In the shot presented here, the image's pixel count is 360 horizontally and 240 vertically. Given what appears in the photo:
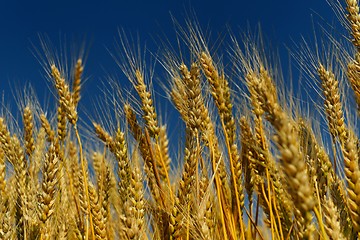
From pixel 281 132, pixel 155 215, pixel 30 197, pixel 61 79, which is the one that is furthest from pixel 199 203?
pixel 61 79

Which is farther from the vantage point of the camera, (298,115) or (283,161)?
(298,115)

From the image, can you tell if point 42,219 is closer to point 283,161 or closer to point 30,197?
point 30,197

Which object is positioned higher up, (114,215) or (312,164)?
(114,215)

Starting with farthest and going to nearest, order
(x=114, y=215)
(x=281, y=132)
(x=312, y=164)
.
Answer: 1. (x=114, y=215)
2. (x=312, y=164)
3. (x=281, y=132)

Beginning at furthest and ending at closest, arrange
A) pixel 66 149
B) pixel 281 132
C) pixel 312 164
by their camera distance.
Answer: pixel 66 149 → pixel 312 164 → pixel 281 132

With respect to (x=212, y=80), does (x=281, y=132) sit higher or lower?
lower

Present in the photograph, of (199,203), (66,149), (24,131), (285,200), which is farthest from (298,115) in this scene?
(24,131)

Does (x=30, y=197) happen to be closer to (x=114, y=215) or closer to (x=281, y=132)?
(x=114, y=215)

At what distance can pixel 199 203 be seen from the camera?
2373mm

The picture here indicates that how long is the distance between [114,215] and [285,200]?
1528mm

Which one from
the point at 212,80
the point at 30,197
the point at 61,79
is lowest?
the point at 30,197

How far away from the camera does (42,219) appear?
2326 mm

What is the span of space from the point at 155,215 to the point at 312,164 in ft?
3.11

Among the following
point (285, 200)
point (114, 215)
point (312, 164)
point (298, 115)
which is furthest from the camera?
point (114, 215)
